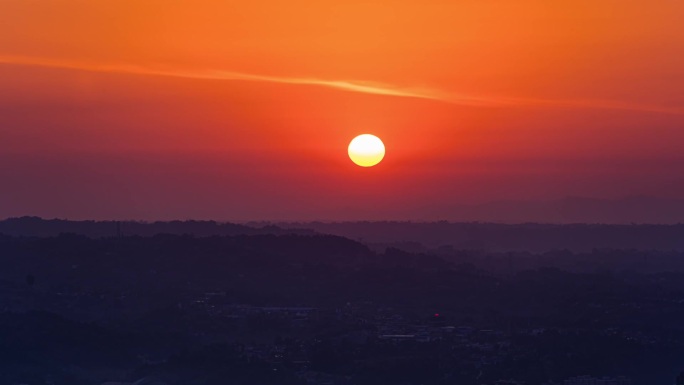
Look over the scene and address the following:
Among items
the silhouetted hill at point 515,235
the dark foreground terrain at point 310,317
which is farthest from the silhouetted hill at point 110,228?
the dark foreground terrain at point 310,317

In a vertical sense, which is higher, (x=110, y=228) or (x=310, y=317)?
(x=110, y=228)

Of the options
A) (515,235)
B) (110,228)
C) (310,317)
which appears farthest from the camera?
(515,235)

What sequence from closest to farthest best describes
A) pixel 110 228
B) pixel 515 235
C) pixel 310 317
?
pixel 310 317 → pixel 110 228 → pixel 515 235

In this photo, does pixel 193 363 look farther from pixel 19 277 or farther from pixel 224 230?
pixel 224 230

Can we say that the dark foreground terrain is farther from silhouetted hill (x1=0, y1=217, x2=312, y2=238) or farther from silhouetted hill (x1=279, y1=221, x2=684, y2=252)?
silhouetted hill (x1=279, y1=221, x2=684, y2=252)

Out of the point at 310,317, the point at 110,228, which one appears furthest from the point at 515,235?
the point at 310,317

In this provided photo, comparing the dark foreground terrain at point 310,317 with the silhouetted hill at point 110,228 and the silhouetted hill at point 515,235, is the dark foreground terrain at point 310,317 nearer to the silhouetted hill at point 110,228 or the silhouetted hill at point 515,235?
the silhouetted hill at point 110,228

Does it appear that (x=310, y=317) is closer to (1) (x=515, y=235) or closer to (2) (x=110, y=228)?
(2) (x=110, y=228)

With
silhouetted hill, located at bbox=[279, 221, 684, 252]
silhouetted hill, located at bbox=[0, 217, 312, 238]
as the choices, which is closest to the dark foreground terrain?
silhouetted hill, located at bbox=[0, 217, 312, 238]
